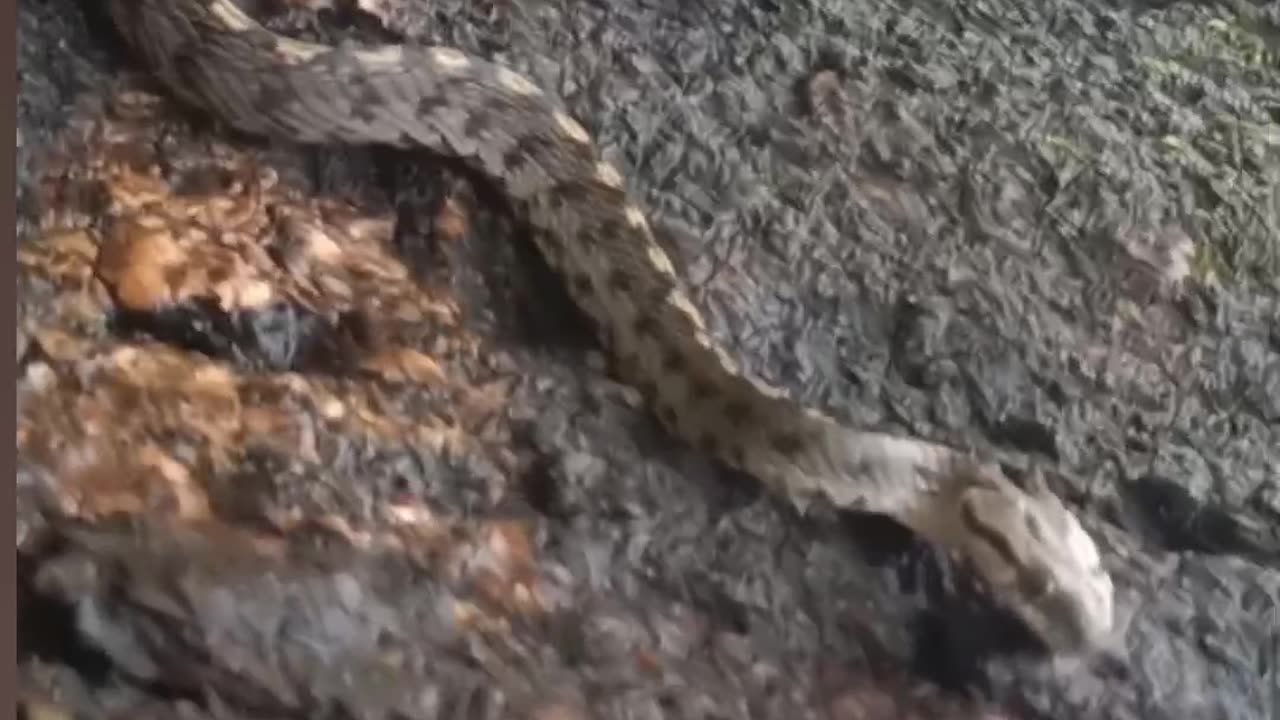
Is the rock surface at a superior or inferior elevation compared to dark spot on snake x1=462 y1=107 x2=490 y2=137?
inferior

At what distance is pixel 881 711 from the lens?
1.09m

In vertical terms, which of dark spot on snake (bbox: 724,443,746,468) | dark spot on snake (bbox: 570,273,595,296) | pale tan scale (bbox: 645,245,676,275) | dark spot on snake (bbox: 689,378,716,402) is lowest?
dark spot on snake (bbox: 724,443,746,468)

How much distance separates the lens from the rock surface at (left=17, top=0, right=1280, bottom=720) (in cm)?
99

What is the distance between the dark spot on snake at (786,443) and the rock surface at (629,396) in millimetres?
42

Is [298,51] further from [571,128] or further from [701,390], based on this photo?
[701,390]

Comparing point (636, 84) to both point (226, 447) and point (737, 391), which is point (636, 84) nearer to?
point (737, 391)

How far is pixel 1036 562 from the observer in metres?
1.13

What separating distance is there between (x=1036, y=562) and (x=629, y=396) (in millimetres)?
304

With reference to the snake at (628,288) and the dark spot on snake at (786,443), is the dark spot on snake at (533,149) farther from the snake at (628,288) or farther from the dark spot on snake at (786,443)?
the dark spot on snake at (786,443)

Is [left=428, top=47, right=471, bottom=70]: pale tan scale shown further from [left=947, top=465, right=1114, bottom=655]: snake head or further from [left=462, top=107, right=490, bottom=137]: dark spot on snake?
[left=947, top=465, right=1114, bottom=655]: snake head

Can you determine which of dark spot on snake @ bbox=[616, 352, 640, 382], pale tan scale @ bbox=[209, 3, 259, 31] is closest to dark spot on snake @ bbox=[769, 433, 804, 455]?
dark spot on snake @ bbox=[616, 352, 640, 382]

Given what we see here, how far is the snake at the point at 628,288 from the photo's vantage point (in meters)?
1.11

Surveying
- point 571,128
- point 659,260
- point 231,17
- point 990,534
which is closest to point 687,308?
point 659,260

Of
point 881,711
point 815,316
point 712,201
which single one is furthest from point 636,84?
point 881,711
